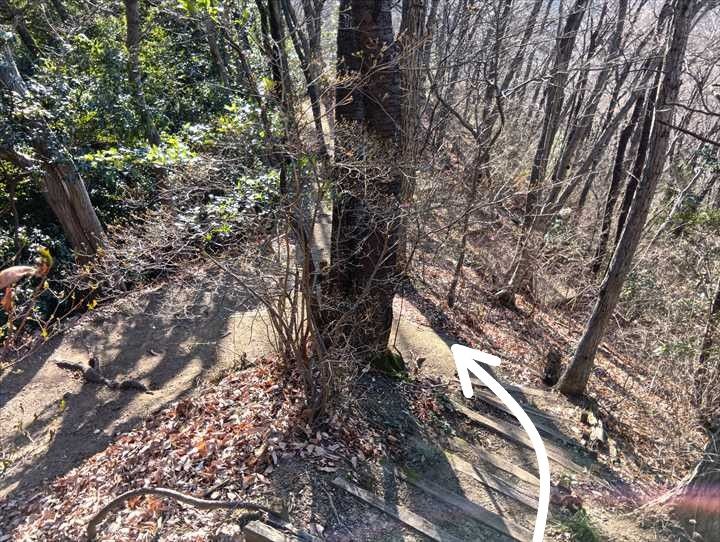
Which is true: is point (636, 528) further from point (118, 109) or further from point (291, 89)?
point (118, 109)

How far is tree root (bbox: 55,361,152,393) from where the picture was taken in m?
7.61

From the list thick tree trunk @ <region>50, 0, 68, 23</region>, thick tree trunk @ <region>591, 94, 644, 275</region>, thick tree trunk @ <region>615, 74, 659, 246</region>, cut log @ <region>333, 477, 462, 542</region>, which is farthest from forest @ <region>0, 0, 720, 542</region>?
thick tree trunk @ <region>591, 94, 644, 275</region>

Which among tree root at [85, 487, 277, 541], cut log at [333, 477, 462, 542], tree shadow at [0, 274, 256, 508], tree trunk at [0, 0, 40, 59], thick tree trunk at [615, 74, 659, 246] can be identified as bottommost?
tree shadow at [0, 274, 256, 508]

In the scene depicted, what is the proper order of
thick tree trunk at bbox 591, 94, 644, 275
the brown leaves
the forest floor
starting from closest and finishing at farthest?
1. the brown leaves
2. the forest floor
3. thick tree trunk at bbox 591, 94, 644, 275

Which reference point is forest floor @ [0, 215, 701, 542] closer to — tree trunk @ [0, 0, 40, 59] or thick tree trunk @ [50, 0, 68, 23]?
tree trunk @ [0, 0, 40, 59]

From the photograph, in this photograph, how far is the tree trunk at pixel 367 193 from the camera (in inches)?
223

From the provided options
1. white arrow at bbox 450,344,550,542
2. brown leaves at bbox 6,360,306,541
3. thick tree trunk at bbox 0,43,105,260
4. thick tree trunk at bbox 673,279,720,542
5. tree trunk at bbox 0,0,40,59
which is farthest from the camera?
tree trunk at bbox 0,0,40,59

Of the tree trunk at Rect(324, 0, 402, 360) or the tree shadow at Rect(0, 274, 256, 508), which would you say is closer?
the tree trunk at Rect(324, 0, 402, 360)

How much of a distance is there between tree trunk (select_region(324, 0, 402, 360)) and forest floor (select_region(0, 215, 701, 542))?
105 cm

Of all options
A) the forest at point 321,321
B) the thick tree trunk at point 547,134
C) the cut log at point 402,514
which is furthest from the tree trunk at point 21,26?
the thick tree trunk at point 547,134

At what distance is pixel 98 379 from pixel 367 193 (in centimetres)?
559

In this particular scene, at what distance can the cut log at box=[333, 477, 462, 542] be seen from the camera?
4.67 meters

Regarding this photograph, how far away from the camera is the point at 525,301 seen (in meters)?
13.0

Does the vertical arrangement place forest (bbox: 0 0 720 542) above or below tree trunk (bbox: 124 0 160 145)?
below
